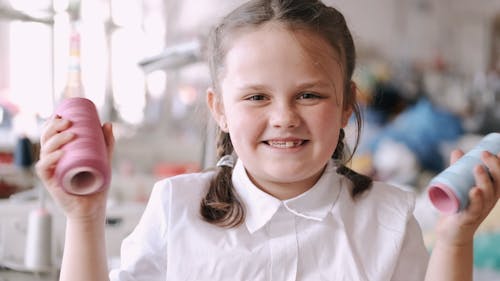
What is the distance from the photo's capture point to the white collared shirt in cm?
78

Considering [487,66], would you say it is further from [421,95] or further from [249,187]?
[249,187]

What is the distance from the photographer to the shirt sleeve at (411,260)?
81 centimetres

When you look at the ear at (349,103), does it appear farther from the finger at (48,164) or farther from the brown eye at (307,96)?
the finger at (48,164)

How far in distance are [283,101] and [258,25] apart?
0.11 m

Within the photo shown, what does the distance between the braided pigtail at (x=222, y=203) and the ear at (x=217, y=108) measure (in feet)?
A: 0.23

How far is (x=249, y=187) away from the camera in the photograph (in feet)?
2.70

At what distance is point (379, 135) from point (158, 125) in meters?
0.97

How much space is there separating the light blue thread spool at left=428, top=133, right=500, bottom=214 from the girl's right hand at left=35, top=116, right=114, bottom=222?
0.36 metres

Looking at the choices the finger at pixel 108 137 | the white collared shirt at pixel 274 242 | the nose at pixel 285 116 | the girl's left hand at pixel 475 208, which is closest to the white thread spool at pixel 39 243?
the white collared shirt at pixel 274 242

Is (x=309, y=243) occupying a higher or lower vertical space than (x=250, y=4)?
lower

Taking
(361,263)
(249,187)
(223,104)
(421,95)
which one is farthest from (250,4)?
(421,95)

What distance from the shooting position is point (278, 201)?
2.63ft

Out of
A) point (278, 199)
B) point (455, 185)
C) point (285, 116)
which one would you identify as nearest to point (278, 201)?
point (278, 199)

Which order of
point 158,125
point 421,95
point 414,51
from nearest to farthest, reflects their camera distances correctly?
1. point 158,125
2. point 421,95
3. point 414,51
